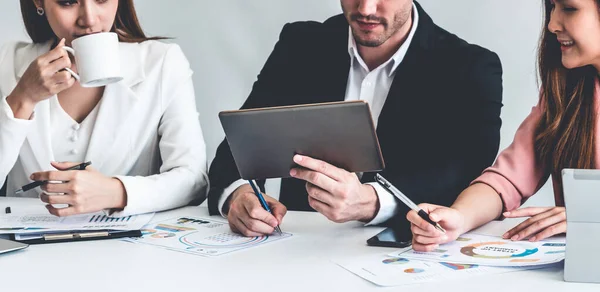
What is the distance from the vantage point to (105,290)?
104 cm

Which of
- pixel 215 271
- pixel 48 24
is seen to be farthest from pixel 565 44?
pixel 48 24

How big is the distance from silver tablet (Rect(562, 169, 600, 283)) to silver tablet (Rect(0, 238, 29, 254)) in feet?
3.07

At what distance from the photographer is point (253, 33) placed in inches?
111

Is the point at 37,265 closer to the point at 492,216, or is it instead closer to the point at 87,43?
the point at 87,43

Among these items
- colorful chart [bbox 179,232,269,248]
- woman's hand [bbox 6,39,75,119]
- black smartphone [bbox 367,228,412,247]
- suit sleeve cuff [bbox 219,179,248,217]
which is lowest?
colorful chart [bbox 179,232,269,248]

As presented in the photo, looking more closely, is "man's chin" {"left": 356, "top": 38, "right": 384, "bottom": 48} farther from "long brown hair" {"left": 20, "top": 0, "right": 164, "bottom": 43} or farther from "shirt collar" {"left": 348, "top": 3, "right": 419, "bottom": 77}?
"long brown hair" {"left": 20, "top": 0, "right": 164, "bottom": 43}

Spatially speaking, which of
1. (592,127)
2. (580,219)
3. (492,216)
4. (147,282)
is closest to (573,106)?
(592,127)

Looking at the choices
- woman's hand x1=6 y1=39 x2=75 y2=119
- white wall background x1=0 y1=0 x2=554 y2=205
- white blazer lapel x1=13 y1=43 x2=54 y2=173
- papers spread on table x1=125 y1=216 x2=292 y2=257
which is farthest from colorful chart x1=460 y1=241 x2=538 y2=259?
white wall background x1=0 y1=0 x2=554 y2=205

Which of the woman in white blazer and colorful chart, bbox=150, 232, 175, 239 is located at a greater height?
the woman in white blazer

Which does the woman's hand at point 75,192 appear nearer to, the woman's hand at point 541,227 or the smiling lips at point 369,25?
the smiling lips at point 369,25

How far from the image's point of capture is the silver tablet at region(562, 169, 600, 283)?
1038mm

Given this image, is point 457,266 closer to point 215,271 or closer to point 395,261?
point 395,261

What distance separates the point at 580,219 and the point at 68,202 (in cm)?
103

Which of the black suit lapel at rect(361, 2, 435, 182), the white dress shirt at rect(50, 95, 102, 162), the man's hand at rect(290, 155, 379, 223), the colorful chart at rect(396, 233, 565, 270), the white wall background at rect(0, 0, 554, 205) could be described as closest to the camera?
the colorful chart at rect(396, 233, 565, 270)
